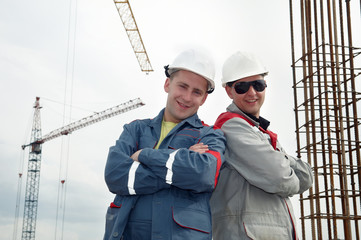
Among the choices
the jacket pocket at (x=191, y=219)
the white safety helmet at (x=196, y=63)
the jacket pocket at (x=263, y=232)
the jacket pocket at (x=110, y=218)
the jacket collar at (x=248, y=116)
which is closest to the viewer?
the jacket pocket at (x=191, y=219)

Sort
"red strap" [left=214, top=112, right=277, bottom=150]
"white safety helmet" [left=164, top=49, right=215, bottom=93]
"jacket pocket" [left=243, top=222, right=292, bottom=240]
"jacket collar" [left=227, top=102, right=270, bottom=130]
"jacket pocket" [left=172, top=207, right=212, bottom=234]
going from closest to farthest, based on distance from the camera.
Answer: "jacket pocket" [left=172, top=207, right=212, bottom=234] → "jacket pocket" [left=243, top=222, right=292, bottom=240] → "white safety helmet" [left=164, top=49, right=215, bottom=93] → "red strap" [left=214, top=112, right=277, bottom=150] → "jacket collar" [left=227, top=102, right=270, bottom=130]

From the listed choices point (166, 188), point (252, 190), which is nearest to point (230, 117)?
point (252, 190)

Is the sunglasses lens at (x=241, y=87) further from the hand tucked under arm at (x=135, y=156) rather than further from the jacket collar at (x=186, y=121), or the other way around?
the hand tucked under arm at (x=135, y=156)

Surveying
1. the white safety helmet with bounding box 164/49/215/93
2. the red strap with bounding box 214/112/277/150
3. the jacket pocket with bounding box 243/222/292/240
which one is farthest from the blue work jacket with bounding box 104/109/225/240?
the white safety helmet with bounding box 164/49/215/93

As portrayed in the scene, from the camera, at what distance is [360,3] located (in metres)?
9.34

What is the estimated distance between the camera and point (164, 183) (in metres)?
3.43

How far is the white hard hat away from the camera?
14.8 ft

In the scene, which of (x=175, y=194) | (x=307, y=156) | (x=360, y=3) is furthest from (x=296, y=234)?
(x=360, y=3)

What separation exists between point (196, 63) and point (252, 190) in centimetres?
131

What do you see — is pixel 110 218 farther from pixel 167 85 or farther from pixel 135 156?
pixel 167 85

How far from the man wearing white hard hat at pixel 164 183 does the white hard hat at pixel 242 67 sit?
90 centimetres

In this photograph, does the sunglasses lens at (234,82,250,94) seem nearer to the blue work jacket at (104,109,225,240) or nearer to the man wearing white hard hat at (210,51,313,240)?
the man wearing white hard hat at (210,51,313,240)

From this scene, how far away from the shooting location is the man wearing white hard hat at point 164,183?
3352mm

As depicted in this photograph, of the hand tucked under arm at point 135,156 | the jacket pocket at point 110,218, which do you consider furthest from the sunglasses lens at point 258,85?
the jacket pocket at point 110,218
